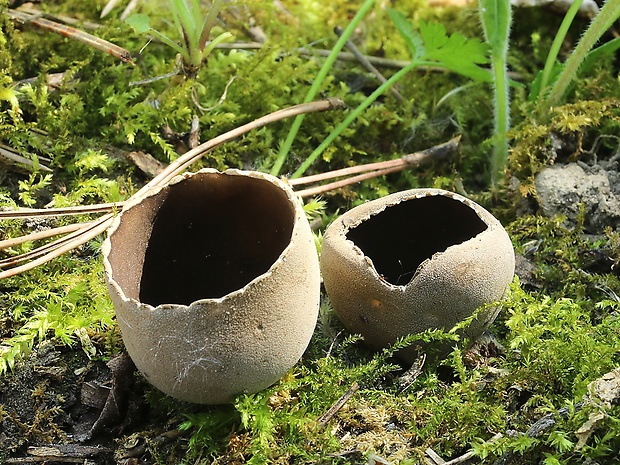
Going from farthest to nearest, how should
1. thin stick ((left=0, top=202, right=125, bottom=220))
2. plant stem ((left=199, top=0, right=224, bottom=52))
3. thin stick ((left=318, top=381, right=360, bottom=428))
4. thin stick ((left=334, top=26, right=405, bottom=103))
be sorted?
thin stick ((left=334, top=26, right=405, bottom=103)), plant stem ((left=199, top=0, right=224, bottom=52)), thin stick ((left=0, top=202, right=125, bottom=220)), thin stick ((left=318, top=381, right=360, bottom=428))

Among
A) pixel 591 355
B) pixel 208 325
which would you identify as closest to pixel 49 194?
pixel 208 325

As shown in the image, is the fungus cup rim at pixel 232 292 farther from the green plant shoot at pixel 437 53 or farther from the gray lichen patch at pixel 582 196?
the gray lichen patch at pixel 582 196

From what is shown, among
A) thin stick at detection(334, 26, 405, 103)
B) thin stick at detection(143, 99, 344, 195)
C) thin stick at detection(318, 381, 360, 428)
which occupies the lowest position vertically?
thin stick at detection(318, 381, 360, 428)

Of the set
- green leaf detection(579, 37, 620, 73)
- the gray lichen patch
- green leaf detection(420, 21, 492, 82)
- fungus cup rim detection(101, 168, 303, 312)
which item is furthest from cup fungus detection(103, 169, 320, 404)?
green leaf detection(579, 37, 620, 73)

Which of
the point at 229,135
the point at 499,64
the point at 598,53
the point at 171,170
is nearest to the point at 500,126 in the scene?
the point at 499,64

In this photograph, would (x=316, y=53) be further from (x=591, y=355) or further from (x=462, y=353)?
(x=591, y=355)

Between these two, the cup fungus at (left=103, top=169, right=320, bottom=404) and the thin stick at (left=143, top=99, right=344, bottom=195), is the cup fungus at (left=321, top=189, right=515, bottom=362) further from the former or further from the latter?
the thin stick at (left=143, top=99, right=344, bottom=195)
